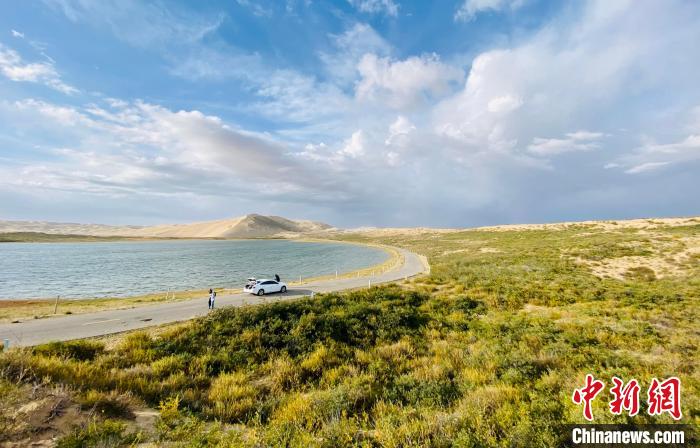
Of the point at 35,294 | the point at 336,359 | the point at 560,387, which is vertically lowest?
the point at 35,294

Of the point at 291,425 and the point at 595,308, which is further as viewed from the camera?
the point at 595,308

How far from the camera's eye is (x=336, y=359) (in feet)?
36.7

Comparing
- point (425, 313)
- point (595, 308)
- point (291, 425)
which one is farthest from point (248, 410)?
point (595, 308)

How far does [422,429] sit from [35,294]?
53.5 m

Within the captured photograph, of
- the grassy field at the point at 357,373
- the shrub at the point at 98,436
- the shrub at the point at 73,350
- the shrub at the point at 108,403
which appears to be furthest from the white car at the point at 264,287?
the shrub at the point at 98,436

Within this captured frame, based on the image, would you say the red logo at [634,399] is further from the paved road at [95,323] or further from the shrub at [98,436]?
the paved road at [95,323]

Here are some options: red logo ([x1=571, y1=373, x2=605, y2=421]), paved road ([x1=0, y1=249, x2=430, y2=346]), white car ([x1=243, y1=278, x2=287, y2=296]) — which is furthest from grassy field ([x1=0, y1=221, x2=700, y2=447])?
white car ([x1=243, y1=278, x2=287, y2=296])

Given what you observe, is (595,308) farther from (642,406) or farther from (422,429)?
(422,429)

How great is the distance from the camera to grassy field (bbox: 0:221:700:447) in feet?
20.1

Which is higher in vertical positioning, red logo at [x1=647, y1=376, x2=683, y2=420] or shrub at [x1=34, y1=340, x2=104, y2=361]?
red logo at [x1=647, y1=376, x2=683, y2=420]

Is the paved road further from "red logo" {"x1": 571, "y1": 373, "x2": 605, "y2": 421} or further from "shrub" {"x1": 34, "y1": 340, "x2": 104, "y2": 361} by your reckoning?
"red logo" {"x1": 571, "y1": 373, "x2": 605, "y2": 421}

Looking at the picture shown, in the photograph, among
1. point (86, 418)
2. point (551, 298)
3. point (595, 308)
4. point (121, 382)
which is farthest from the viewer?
point (551, 298)

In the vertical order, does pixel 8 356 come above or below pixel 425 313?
above

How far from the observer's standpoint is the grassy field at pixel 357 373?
612cm
